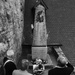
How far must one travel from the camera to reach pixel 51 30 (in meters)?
9.17

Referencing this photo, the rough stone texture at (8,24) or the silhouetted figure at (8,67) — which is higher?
the rough stone texture at (8,24)

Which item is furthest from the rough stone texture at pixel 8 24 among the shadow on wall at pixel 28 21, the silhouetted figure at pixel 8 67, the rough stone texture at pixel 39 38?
the shadow on wall at pixel 28 21

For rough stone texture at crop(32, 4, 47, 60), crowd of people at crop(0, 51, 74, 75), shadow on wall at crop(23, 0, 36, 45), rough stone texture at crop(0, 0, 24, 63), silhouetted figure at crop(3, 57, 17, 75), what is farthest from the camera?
shadow on wall at crop(23, 0, 36, 45)

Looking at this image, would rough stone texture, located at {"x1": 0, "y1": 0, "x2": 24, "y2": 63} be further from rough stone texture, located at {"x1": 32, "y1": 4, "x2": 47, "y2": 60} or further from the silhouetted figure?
rough stone texture, located at {"x1": 32, "y1": 4, "x2": 47, "y2": 60}

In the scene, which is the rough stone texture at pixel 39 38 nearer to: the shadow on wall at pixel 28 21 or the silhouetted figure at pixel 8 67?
the shadow on wall at pixel 28 21

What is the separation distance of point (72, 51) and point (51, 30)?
184 cm

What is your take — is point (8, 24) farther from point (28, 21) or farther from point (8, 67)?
point (28, 21)

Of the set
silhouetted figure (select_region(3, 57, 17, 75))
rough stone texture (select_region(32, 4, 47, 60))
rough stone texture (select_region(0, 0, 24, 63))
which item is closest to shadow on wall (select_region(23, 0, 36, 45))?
rough stone texture (select_region(32, 4, 47, 60))

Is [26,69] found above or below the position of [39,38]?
below

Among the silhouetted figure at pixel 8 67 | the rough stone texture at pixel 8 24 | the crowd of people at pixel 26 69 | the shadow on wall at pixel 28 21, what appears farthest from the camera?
the shadow on wall at pixel 28 21

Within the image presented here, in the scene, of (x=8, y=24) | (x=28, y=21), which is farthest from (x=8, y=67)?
(x=28, y=21)

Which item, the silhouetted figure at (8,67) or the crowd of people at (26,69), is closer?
the crowd of people at (26,69)

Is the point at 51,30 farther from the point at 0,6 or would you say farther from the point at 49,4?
the point at 0,6

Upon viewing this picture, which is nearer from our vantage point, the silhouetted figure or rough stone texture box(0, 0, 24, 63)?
the silhouetted figure
